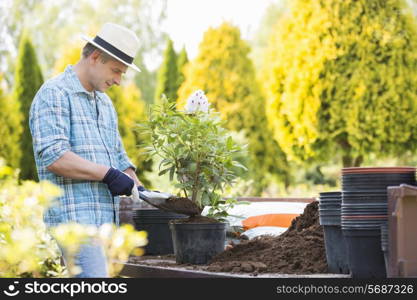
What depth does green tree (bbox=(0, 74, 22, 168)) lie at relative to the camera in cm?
1302

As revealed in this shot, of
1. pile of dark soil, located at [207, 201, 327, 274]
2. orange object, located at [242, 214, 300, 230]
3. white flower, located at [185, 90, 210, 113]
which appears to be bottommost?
pile of dark soil, located at [207, 201, 327, 274]

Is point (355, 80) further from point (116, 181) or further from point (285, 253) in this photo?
point (116, 181)

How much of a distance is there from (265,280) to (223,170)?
58.9 inches

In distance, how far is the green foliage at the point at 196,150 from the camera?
3.91m

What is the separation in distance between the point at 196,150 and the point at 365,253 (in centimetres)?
130

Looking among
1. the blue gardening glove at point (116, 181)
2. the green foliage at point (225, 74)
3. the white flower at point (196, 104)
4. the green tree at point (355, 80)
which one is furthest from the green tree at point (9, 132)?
the blue gardening glove at point (116, 181)

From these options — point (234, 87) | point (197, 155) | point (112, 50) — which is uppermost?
point (234, 87)

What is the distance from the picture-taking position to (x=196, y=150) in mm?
3918

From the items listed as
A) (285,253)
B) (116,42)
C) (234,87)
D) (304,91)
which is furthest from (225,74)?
(116,42)

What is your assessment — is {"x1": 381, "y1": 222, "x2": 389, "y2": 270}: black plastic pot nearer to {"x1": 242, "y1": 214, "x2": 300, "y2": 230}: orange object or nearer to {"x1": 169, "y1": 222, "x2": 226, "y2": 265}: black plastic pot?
{"x1": 169, "y1": 222, "x2": 226, "y2": 265}: black plastic pot

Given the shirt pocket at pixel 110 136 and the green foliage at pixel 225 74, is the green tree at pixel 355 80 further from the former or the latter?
the shirt pocket at pixel 110 136


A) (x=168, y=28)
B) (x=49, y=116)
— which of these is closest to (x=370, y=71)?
(x=49, y=116)

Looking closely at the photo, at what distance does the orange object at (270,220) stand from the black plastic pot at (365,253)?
67.3 inches

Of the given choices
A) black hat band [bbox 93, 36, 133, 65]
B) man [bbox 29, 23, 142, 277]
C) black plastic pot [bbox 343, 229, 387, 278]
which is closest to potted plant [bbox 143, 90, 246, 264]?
man [bbox 29, 23, 142, 277]
